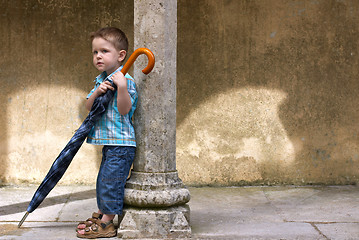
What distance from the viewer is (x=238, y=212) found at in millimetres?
4129

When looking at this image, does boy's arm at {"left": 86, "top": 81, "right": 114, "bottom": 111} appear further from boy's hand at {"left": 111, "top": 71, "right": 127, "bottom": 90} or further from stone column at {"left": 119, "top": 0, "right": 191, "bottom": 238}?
stone column at {"left": 119, "top": 0, "right": 191, "bottom": 238}

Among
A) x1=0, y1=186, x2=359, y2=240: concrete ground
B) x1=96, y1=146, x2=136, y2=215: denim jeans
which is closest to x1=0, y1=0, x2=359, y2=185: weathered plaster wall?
x1=0, y1=186, x2=359, y2=240: concrete ground

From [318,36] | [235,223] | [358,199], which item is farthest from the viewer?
[318,36]

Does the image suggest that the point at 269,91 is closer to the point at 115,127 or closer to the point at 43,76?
the point at 43,76

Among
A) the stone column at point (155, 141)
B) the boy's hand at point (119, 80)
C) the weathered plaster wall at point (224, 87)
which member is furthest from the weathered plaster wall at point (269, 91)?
the boy's hand at point (119, 80)

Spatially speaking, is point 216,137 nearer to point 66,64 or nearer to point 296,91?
point 296,91

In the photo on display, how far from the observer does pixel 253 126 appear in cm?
535

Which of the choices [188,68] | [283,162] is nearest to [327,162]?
[283,162]

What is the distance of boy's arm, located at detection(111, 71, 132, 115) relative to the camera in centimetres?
308

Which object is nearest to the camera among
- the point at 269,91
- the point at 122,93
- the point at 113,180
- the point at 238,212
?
the point at 122,93

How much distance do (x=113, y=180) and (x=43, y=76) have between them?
2555 millimetres

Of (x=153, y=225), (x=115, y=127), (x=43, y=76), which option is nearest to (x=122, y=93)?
(x=115, y=127)

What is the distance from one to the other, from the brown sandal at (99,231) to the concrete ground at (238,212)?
0.11m

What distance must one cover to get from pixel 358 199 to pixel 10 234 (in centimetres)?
307
